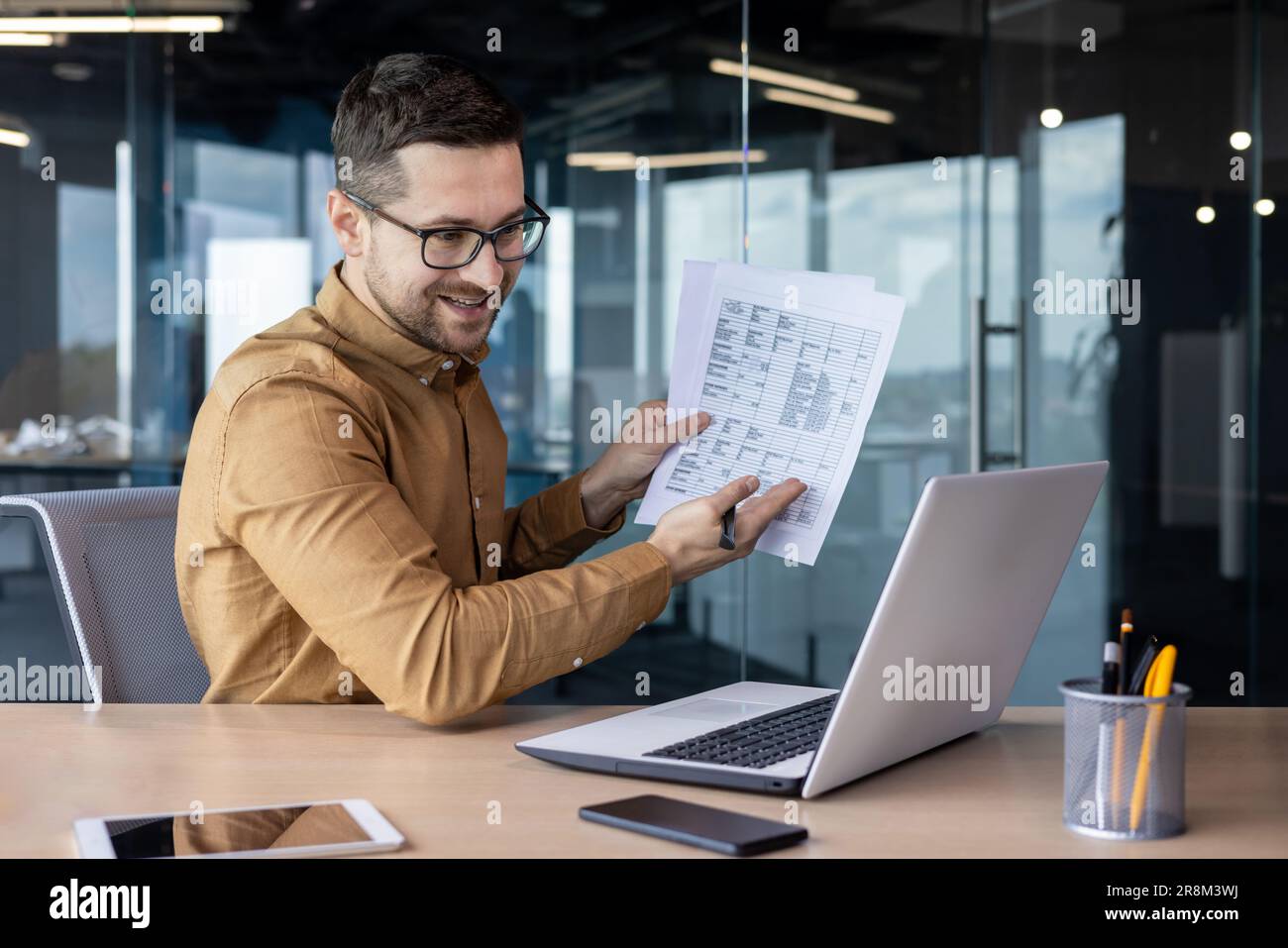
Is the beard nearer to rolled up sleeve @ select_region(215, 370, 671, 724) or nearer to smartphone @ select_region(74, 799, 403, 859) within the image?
rolled up sleeve @ select_region(215, 370, 671, 724)

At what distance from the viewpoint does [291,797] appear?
1095 millimetres

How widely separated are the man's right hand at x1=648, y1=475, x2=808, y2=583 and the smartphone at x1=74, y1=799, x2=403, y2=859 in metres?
0.53

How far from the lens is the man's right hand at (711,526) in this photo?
148 cm

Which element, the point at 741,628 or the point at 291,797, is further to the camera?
the point at 741,628

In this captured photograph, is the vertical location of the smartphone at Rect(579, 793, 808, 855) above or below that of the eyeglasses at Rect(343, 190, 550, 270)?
below

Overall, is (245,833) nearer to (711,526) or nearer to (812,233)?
(711,526)

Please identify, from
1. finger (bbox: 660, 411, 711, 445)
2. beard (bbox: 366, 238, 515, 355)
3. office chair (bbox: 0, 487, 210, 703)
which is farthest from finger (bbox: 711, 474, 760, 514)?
office chair (bbox: 0, 487, 210, 703)

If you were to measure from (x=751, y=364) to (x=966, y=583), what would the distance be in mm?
547

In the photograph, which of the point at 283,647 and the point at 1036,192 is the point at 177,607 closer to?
the point at 283,647

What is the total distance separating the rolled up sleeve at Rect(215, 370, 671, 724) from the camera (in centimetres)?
131

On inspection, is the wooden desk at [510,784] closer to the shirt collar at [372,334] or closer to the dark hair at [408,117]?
the shirt collar at [372,334]
